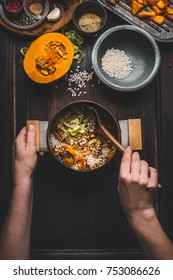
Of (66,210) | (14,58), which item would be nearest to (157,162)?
(66,210)

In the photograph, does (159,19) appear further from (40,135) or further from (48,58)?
(40,135)

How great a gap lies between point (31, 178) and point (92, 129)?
32 cm

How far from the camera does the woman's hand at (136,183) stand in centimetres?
159

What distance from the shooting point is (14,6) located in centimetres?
187

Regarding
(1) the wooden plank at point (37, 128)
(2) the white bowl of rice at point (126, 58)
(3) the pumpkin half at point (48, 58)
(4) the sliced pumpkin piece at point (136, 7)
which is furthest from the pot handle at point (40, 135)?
(4) the sliced pumpkin piece at point (136, 7)

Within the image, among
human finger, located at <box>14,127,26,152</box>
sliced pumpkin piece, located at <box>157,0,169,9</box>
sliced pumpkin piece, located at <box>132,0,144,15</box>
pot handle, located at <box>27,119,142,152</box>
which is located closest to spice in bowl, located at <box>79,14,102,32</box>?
sliced pumpkin piece, located at <box>132,0,144,15</box>

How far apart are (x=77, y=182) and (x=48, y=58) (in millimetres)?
502

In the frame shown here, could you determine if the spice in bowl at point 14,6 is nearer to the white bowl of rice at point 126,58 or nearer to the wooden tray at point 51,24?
the wooden tray at point 51,24

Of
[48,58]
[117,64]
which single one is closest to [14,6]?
[48,58]

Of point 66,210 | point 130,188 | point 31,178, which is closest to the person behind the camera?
point 130,188

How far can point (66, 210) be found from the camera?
6.00 feet

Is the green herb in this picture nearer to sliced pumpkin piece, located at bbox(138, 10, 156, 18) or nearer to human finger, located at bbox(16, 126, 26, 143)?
sliced pumpkin piece, located at bbox(138, 10, 156, 18)

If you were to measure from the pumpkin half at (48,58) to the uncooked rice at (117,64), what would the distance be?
16 centimetres
